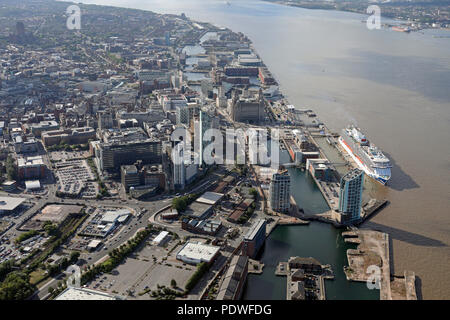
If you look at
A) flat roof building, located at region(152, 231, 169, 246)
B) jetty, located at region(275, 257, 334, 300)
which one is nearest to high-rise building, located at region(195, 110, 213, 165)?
flat roof building, located at region(152, 231, 169, 246)

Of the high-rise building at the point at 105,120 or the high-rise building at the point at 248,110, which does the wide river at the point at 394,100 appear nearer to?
the high-rise building at the point at 248,110

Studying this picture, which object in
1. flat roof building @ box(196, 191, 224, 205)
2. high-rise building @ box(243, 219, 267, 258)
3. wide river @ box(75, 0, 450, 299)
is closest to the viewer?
high-rise building @ box(243, 219, 267, 258)

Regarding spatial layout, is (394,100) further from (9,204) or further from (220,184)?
(9,204)

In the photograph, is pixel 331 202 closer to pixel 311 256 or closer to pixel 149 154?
pixel 311 256

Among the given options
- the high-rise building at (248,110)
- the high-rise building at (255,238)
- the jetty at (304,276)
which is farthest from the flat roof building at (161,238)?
the high-rise building at (248,110)

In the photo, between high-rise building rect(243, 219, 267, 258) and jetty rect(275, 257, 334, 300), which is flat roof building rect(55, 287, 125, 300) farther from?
jetty rect(275, 257, 334, 300)
